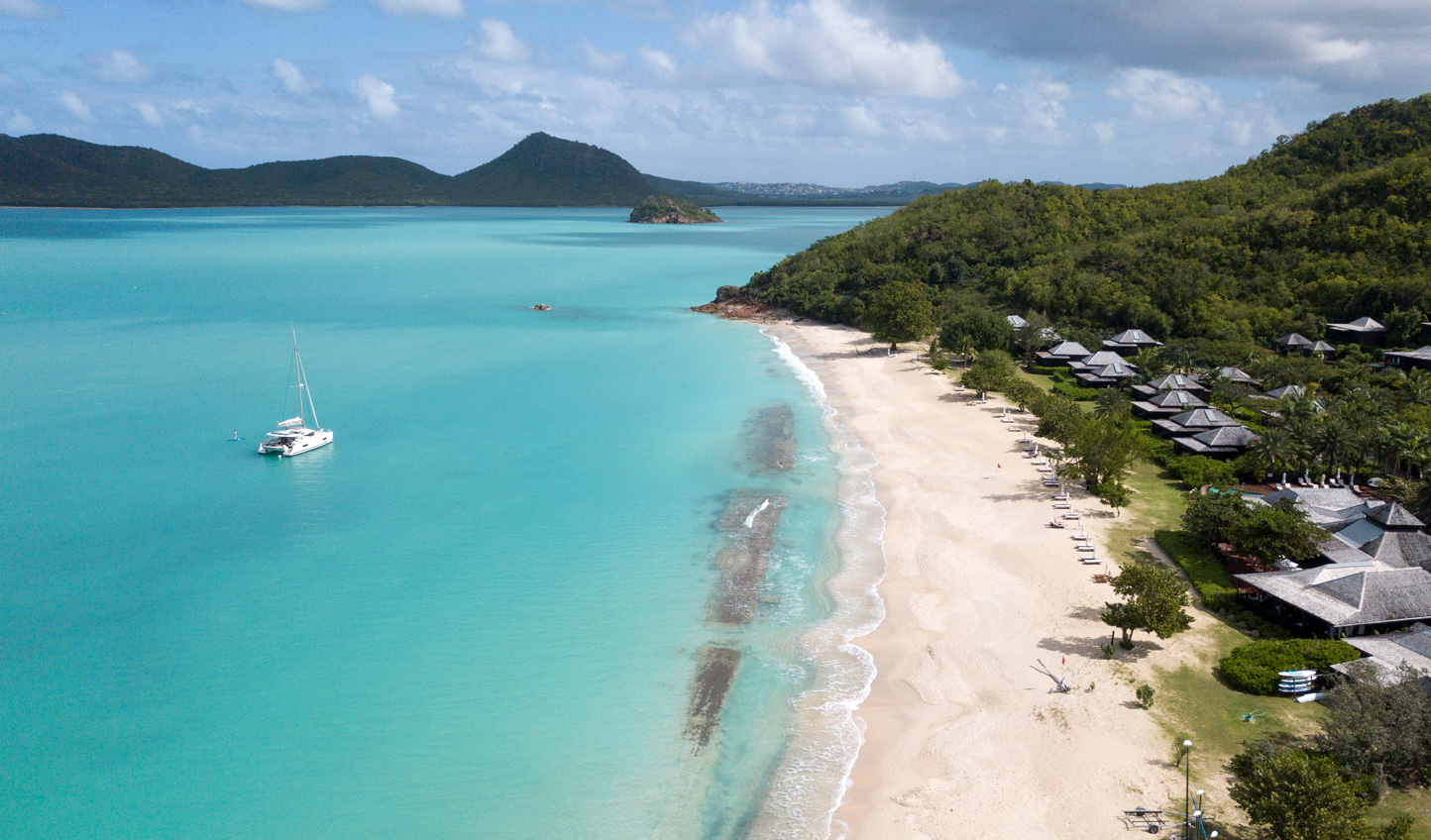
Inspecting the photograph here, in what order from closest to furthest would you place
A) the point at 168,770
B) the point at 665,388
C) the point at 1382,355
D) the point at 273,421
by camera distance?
the point at 168,770
the point at 273,421
the point at 1382,355
the point at 665,388

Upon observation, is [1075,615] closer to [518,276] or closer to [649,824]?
[649,824]

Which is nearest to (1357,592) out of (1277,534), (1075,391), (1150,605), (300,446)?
(1277,534)

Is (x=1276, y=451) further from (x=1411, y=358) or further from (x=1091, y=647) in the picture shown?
(x=1411, y=358)

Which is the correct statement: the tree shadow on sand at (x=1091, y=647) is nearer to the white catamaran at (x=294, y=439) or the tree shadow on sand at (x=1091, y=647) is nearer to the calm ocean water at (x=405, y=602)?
the calm ocean water at (x=405, y=602)

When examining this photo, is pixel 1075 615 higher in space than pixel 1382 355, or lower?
lower

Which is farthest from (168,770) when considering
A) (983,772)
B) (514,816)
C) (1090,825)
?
(1090,825)

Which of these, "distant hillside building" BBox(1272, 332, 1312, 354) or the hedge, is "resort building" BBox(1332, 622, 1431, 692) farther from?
"distant hillside building" BBox(1272, 332, 1312, 354)

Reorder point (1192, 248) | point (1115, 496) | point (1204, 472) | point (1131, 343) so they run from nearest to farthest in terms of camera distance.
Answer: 1. point (1115, 496)
2. point (1204, 472)
3. point (1131, 343)
4. point (1192, 248)
